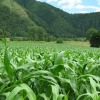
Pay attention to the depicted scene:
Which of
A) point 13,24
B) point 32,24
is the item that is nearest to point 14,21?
point 13,24

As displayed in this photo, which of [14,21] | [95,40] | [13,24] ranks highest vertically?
[14,21]

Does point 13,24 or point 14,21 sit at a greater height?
point 14,21

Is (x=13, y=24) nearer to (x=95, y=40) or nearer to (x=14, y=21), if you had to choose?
(x=14, y=21)

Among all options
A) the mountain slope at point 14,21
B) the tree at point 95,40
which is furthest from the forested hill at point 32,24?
the tree at point 95,40

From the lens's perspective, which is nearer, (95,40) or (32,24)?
(95,40)

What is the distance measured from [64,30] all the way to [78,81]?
601 ft

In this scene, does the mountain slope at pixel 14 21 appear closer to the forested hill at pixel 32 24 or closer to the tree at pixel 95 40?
the forested hill at pixel 32 24

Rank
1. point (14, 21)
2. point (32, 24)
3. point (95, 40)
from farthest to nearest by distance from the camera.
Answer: point (32, 24), point (14, 21), point (95, 40)

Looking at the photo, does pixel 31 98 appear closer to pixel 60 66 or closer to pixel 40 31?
pixel 60 66

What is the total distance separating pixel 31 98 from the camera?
1945 millimetres

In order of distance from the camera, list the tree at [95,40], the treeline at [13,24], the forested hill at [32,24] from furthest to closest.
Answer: the forested hill at [32,24], the treeline at [13,24], the tree at [95,40]

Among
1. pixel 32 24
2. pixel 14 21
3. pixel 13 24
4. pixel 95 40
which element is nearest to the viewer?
pixel 95 40

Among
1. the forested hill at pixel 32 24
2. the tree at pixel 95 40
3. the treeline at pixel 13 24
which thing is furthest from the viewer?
the forested hill at pixel 32 24

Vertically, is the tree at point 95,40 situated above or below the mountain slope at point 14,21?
below
